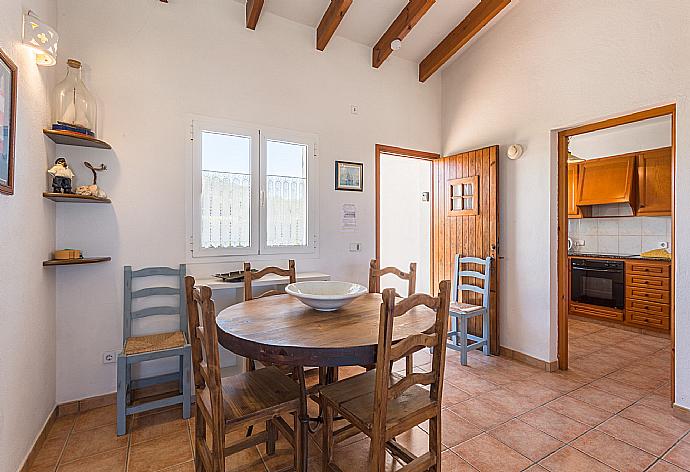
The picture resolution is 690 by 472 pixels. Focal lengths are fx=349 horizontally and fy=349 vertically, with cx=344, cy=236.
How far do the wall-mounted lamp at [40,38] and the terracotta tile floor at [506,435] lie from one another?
7.50ft

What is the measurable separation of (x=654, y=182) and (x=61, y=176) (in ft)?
20.3

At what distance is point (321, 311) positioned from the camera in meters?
2.00

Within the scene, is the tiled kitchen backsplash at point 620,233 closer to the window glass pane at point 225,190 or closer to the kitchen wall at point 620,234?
the kitchen wall at point 620,234

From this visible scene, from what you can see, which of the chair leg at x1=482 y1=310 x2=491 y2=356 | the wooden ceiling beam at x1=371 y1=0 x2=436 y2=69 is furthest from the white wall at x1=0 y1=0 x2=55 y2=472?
the chair leg at x1=482 y1=310 x2=491 y2=356

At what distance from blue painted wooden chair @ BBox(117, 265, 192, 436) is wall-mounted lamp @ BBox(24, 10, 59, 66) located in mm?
1402

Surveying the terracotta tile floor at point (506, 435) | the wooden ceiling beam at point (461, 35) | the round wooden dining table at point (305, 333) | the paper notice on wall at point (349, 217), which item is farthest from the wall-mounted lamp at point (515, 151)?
the round wooden dining table at point (305, 333)

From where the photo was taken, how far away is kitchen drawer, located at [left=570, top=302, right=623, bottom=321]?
466 centimetres

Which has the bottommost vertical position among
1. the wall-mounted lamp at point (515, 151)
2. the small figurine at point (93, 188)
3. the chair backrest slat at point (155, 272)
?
the chair backrest slat at point (155, 272)

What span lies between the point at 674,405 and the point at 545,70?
2888mm

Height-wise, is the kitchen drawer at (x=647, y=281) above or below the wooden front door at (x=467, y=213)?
below

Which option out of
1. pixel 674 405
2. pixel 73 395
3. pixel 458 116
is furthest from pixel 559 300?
pixel 73 395

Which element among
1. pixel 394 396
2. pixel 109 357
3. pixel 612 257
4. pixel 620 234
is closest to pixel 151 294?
pixel 109 357

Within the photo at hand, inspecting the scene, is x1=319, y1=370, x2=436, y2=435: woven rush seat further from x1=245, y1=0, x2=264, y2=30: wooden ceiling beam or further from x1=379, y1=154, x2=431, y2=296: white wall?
x1=379, y1=154, x2=431, y2=296: white wall

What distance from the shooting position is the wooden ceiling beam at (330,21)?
303 centimetres
